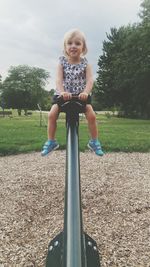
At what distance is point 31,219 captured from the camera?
20.4 feet

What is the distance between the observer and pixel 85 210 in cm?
656

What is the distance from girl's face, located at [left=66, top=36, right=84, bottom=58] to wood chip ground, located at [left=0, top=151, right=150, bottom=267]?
2.56 meters

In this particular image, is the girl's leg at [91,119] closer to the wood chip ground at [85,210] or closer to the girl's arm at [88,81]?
the girl's arm at [88,81]

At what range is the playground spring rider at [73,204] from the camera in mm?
2887

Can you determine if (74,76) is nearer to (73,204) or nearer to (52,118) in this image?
(52,118)

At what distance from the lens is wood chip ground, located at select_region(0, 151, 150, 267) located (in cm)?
511

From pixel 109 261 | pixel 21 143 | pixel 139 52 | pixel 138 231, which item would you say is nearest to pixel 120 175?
pixel 138 231

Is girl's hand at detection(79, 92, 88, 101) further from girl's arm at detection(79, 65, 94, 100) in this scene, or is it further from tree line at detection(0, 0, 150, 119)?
tree line at detection(0, 0, 150, 119)

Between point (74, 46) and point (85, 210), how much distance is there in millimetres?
3656

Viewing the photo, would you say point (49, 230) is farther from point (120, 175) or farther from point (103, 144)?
point (103, 144)

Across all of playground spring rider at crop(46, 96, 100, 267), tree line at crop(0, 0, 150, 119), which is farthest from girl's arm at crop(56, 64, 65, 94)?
tree line at crop(0, 0, 150, 119)

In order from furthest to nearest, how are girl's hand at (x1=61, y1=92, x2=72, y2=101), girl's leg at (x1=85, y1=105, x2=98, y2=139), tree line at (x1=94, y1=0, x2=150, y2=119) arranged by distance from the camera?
tree line at (x1=94, y1=0, x2=150, y2=119) → girl's leg at (x1=85, y1=105, x2=98, y2=139) → girl's hand at (x1=61, y1=92, x2=72, y2=101)

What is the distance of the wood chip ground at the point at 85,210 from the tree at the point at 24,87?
81.4m

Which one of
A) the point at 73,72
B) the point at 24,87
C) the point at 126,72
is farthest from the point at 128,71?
the point at 24,87
